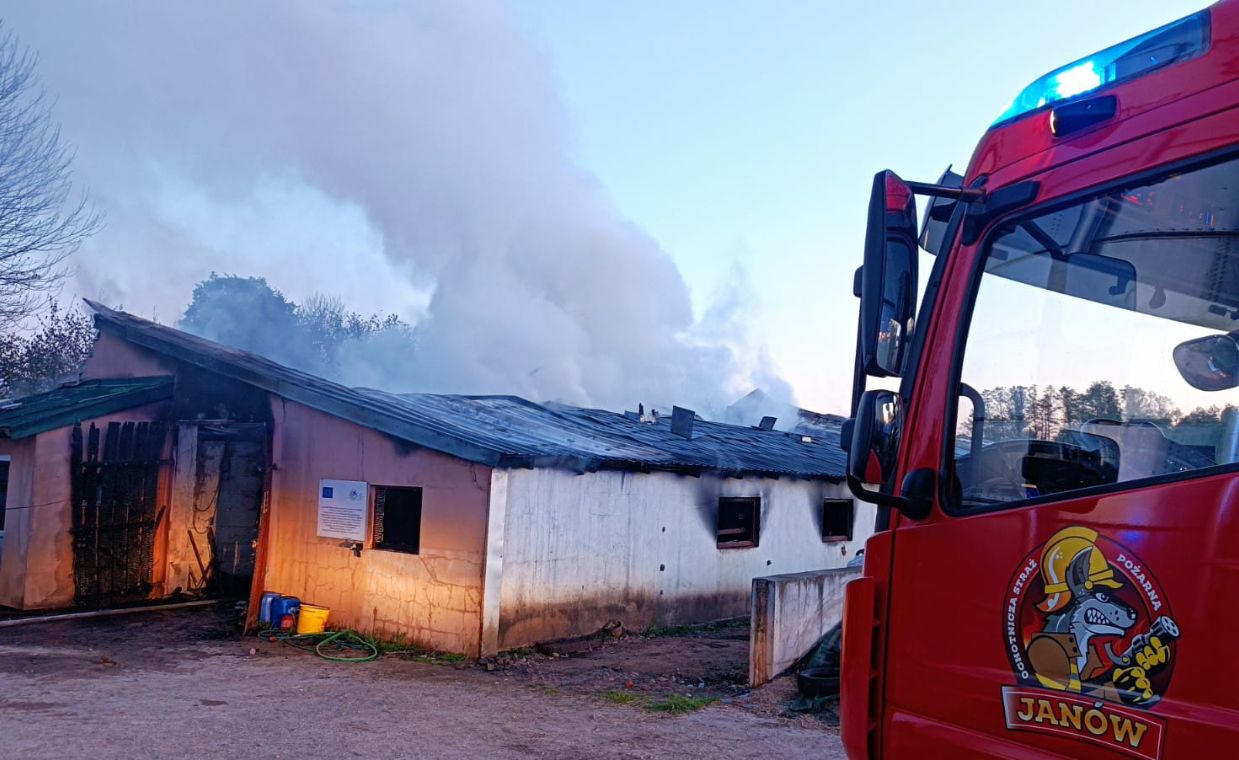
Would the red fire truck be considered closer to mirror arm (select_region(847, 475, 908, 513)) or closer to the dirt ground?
mirror arm (select_region(847, 475, 908, 513))

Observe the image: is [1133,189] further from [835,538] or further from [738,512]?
[835,538]

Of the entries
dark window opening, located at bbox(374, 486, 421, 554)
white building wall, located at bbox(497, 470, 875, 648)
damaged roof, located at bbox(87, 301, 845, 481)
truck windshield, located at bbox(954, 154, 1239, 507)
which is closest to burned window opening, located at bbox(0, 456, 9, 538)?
damaged roof, located at bbox(87, 301, 845, 481)

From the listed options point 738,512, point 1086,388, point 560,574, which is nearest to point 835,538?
point 738,512

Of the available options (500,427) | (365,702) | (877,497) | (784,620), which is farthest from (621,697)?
(877,497)

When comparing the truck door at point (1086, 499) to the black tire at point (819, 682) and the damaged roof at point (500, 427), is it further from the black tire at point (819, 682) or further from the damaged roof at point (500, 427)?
the damaged roof at point (500, 427)

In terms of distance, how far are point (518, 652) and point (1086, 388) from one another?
8.81 m

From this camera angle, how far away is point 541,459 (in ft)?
35.4

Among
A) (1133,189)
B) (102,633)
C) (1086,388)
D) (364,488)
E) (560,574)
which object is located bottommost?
(102,633)

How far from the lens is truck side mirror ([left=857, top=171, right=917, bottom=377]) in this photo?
279cm

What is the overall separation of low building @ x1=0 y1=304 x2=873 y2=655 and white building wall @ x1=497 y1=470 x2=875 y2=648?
0.03 metres

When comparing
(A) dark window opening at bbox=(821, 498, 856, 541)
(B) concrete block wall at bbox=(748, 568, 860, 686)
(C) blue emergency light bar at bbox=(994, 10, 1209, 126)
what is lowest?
(B) concrete block wall at bbox=(748, 568, 860, 686)

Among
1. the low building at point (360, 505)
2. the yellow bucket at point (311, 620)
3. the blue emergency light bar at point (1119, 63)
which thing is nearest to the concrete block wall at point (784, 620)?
the low building at point (360, 505)

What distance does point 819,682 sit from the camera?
27.3 feet

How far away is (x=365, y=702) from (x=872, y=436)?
665cm
